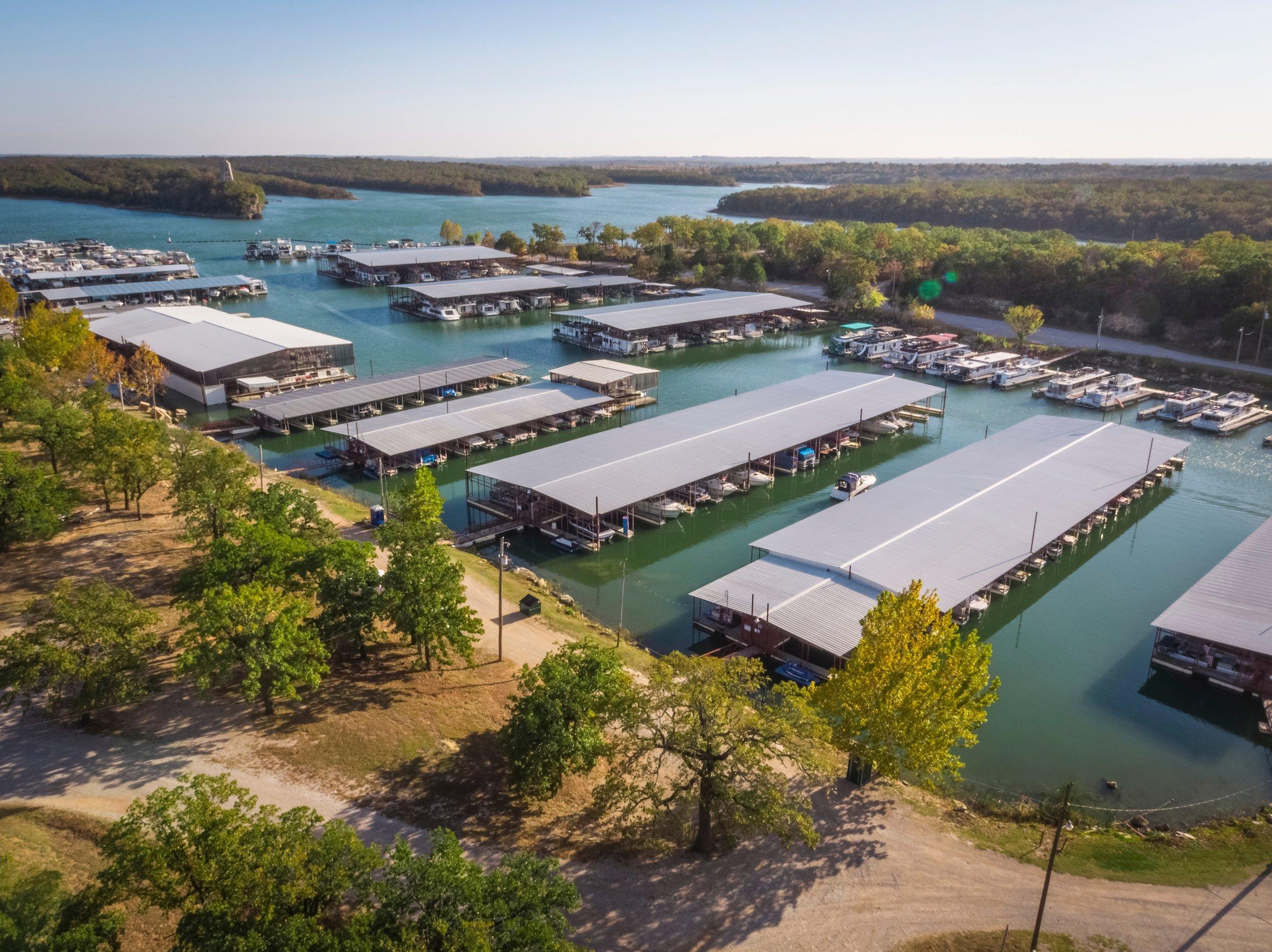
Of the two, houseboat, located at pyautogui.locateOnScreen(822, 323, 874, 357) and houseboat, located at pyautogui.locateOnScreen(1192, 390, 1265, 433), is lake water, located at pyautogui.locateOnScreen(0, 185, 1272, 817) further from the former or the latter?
houseboat, located at pyautogui.locateOnScreen(822, 323, 874, 357)

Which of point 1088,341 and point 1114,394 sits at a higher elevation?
point 1088,341

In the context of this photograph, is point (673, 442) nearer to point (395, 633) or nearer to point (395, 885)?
point (395, 633)

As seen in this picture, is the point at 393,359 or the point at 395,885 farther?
the point at 393,359

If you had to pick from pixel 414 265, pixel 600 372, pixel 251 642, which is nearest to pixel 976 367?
pixel 600 372

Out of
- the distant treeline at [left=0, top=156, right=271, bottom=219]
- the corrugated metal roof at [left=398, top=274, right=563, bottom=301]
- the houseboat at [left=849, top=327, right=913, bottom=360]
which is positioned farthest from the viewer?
the distant treeline at [left=0, top=156, right=271, bottom=219]

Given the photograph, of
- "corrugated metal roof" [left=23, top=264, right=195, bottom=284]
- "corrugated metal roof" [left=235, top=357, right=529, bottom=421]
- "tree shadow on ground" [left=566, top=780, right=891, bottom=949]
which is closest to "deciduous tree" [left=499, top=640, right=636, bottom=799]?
"tree shadow on ground" [left=566, top=780, right=891, bottom=949]

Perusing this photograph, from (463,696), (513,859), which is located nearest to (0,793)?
(463,696)

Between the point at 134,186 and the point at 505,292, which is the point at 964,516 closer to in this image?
the point at 505,292
